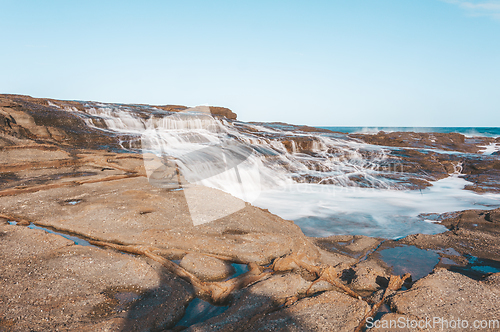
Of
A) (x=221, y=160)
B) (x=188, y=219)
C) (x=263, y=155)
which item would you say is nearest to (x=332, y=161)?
(x=263, y=155)

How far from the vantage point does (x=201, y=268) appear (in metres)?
3.43

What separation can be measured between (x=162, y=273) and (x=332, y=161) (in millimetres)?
13107

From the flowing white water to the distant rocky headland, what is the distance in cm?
164

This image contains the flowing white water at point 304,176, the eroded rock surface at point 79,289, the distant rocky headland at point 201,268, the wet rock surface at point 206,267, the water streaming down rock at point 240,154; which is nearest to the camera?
the eroded rock surface at point 79,289

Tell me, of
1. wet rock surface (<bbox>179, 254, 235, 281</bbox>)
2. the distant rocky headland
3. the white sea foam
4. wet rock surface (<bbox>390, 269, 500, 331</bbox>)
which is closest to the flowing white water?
the white sea foam

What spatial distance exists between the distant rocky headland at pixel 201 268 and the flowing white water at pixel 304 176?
164 cm

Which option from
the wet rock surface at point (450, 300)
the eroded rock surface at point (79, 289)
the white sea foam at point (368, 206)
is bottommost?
the white sea foam at point (368, 206)

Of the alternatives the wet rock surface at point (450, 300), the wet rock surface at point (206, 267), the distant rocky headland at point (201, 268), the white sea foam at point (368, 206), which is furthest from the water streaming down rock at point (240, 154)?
the wet rock surface at point (450, 300)

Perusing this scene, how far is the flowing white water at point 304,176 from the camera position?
773 centimetres

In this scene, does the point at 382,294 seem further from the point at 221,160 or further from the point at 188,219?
the point at 221,160

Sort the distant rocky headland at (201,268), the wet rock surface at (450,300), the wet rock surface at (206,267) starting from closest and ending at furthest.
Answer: the distant rocky headland at (201,268)
the wet rock surface at (450,300)
the wet rock surface at (206,267)

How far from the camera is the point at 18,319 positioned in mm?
2305

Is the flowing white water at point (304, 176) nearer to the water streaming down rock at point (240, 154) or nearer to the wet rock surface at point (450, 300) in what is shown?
the water streaming down rock at point (240, 154)

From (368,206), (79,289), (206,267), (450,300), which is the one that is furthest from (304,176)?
(79,289)
